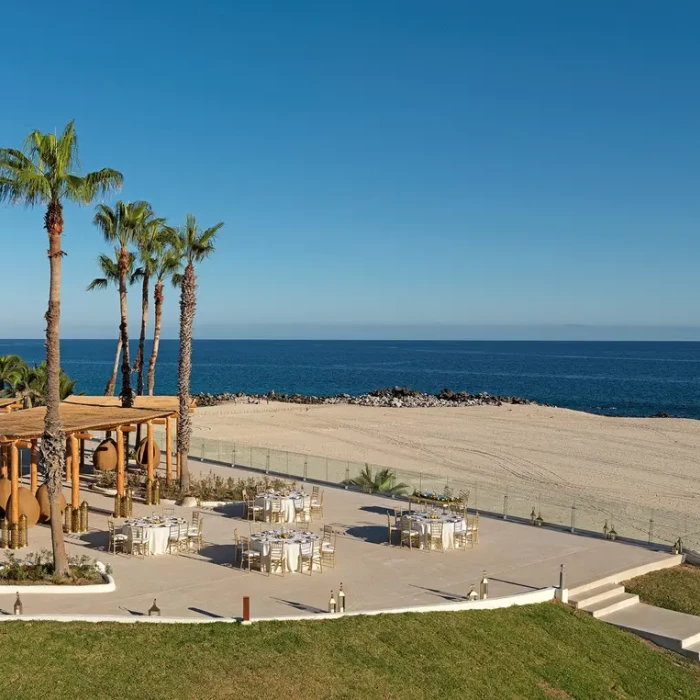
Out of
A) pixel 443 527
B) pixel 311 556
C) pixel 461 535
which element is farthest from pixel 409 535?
pixel 311 556

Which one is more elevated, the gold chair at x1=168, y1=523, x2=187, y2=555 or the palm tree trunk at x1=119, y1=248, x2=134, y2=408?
the palm tree trunk at x1=119, y1=248, x2=134, y2=408

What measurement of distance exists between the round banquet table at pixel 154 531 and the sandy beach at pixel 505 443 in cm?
1894

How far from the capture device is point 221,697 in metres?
11.8

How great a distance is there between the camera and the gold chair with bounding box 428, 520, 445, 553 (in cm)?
2087

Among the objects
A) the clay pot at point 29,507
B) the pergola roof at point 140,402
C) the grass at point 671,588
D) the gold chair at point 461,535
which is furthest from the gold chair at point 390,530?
the pergola roof at point 140,402

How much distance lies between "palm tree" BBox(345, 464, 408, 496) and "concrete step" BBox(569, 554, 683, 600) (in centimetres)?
978

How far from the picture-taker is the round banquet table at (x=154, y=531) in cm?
1972

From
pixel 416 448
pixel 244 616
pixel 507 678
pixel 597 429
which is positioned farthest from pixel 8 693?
pixel 597 429

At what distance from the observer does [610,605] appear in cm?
1759

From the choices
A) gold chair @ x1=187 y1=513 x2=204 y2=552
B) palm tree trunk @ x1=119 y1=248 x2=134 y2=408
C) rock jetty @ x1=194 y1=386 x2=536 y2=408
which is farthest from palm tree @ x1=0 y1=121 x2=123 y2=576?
rock jetty @ x1=194 y1=386 x2=536 y2=408

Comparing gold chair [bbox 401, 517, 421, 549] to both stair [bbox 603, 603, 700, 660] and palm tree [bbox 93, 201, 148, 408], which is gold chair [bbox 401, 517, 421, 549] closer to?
stair [bbox 603, 603, 700, 660]

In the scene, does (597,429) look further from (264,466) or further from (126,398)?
(126,398)

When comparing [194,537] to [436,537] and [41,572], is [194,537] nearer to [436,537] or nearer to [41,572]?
[41,572]

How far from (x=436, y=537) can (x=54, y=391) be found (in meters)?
10.5
